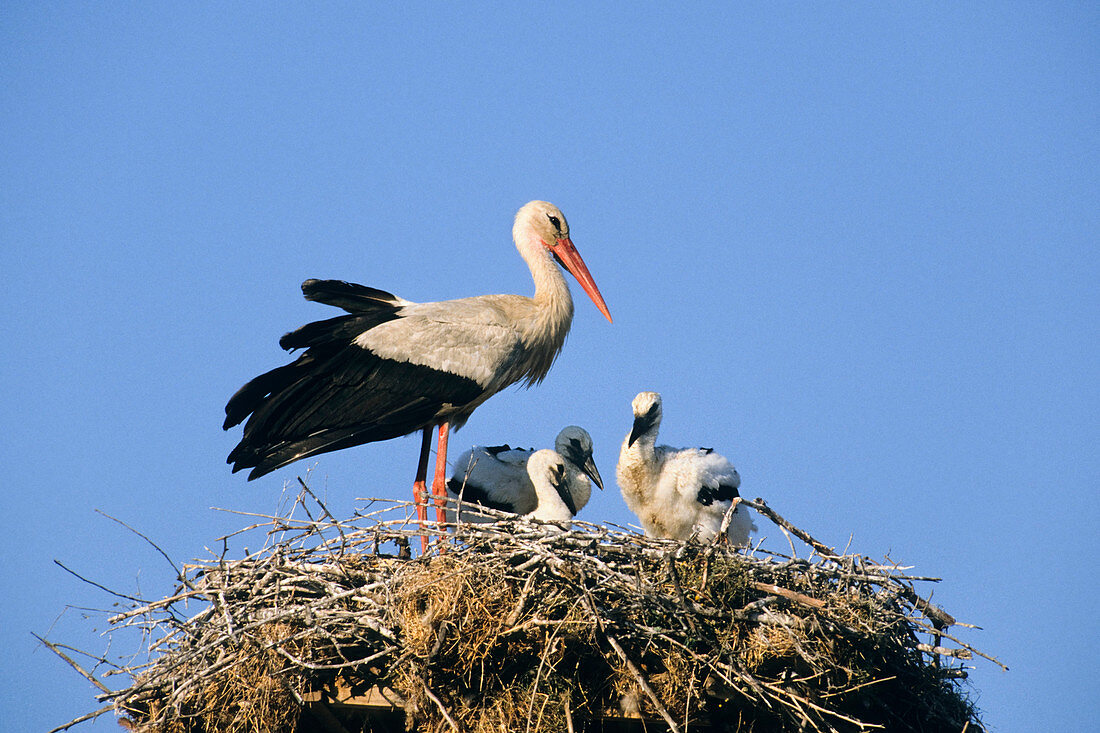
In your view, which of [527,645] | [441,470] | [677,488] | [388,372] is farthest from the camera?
[677,488]

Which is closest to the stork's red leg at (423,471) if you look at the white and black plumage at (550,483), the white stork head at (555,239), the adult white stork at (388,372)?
the adult white stork at (388,372)

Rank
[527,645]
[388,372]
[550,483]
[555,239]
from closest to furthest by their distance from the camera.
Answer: [527,645], [388,372], [550,483], [555,239]

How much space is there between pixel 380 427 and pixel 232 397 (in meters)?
0.82

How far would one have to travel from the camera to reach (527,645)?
14.8 feet

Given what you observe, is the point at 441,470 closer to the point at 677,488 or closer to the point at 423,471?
the point at 423,471

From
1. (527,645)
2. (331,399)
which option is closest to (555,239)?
(331,399)

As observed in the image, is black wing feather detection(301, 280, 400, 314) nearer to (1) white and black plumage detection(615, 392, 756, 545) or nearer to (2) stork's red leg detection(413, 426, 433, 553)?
(2) stork's red leg detection(413, 426, 433, 553)

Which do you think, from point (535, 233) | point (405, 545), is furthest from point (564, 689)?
point (535, 233)

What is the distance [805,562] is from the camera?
5023 millimetres

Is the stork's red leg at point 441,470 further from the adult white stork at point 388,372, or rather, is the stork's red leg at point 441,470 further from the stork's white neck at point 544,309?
the stork's white neck at point 544,309

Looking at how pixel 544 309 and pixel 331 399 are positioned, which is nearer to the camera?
pixel 331 399

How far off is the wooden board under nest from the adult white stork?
1.36m

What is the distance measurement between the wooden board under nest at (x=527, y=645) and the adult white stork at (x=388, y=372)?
1360 mm

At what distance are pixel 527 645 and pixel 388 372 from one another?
93.3 inches
